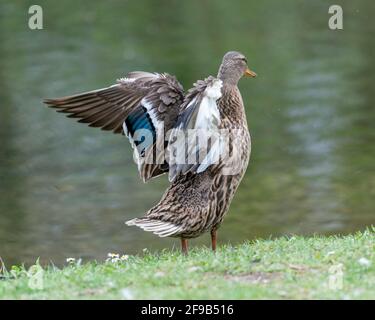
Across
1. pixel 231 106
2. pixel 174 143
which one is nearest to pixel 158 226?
pixel 174 143

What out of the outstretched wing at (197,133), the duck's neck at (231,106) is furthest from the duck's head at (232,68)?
the outstretched wing at (197,133)

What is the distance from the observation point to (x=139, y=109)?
26.5 ft

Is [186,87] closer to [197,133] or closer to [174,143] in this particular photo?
[174,143]

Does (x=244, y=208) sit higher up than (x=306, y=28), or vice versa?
(x=306, y=28)

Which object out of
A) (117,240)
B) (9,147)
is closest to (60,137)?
(9,147)

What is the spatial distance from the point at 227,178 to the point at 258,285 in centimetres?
185

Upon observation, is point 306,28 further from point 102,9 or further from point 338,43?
point 102,9

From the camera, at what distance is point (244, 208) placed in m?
14.9

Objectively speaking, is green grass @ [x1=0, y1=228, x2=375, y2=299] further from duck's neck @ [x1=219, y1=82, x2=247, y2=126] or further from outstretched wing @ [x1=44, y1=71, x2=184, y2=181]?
duck's neck @ [x1=219, y1=82, x2=247, y2=126]

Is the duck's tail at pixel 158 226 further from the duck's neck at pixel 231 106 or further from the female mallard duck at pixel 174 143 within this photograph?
the duck's neck at pixel 231 106

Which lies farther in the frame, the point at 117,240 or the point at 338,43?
the point at 338,43

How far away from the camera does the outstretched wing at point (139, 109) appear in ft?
26.1

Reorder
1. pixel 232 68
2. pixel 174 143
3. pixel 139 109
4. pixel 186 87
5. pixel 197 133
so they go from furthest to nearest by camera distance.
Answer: pixel 186 87
pixel 232 68
pixel 139 109
pixel 174 143
pixel 197 133

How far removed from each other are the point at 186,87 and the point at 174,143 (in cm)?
1083
